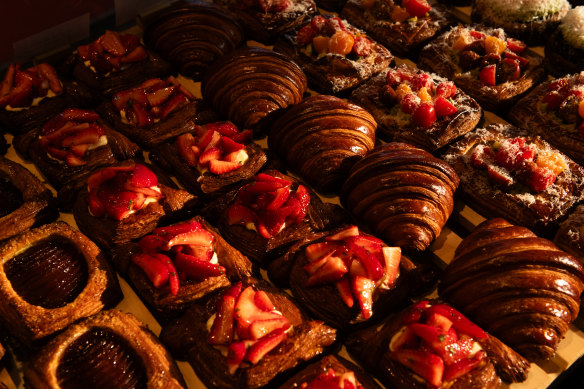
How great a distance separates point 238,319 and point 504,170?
193cm

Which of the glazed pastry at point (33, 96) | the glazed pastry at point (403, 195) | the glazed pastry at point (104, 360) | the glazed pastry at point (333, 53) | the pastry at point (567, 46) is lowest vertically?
the glazed pastry at point (104, 360)

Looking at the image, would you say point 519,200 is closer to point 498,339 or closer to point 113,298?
point 498,339

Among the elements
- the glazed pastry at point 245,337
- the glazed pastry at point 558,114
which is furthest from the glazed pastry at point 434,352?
the glazed pastry at point 558,114

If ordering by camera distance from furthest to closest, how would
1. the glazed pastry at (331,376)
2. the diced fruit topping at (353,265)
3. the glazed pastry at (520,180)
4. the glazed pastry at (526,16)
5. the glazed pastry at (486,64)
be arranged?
1. the glazed pastry at (526,16)
2. the glazed pastry at (486,64)
3. the glazed pastry at (520,180)
4. the diced fruit topping at (353,265)
5. the glazed pastry at (331,376)

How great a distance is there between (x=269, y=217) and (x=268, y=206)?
6 cm

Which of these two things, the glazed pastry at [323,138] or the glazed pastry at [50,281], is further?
the glazed pastry at [323,138]

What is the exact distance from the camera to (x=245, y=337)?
2.76 meters

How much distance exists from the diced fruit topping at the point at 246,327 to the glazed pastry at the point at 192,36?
2193mm

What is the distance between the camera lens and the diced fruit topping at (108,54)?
425 cm

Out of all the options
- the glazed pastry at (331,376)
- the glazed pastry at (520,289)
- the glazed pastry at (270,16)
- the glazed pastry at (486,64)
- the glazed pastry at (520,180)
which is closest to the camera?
the glazed pastry at (331,376)

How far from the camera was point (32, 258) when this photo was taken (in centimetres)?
312

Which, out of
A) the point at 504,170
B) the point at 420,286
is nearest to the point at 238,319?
the point at 420,286

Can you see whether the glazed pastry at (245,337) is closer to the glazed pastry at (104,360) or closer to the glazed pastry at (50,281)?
the glazed pastry at (104,360)

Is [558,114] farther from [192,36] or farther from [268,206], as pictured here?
[192,36]
